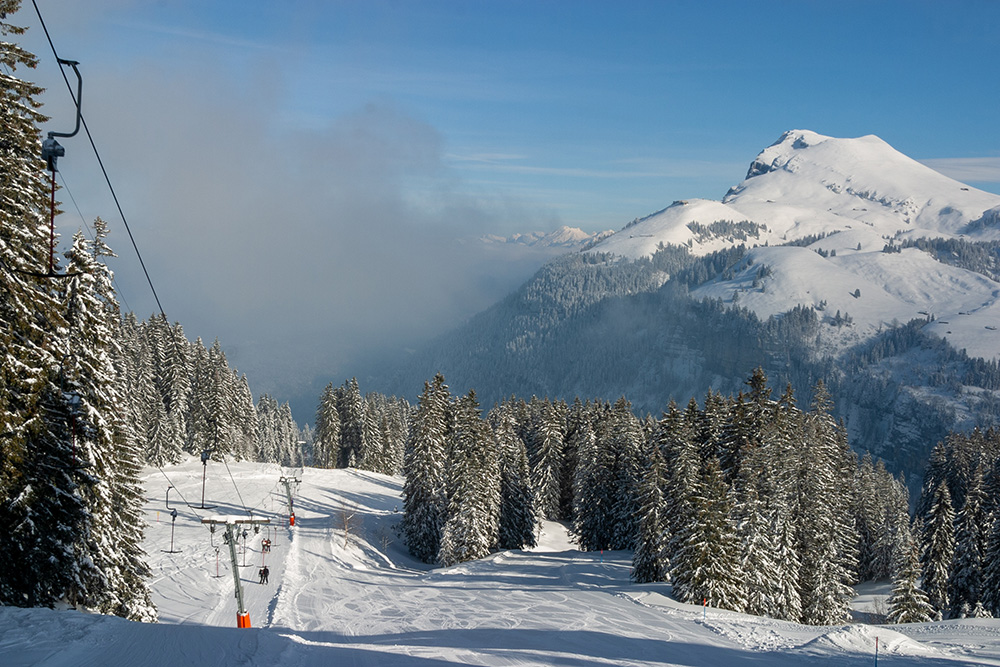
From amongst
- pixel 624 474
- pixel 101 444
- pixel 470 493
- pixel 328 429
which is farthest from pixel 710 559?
pixel 328 429

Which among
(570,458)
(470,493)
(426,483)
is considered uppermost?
(570,458)

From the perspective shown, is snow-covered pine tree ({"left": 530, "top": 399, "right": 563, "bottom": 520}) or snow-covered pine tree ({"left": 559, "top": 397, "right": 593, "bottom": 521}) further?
snow-covered pine tree ({"left": 559, "top": 397, "right": 593, "bottom": 521})

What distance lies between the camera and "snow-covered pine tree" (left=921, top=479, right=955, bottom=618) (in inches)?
1912

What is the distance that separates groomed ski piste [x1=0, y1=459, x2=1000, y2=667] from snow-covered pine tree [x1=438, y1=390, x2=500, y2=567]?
2599mm

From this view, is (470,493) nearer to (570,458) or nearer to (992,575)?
Result: (570,458)

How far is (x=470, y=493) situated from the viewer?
50.2 meters

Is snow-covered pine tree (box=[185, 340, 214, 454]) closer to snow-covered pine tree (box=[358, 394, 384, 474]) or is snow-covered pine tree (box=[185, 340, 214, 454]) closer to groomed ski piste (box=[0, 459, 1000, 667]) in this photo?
groomed ski piste (box=[0, 459, 1000, 667])

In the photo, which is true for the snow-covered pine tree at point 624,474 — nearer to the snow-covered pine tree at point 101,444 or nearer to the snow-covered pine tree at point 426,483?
the snow-covered pine tree at point 426,483

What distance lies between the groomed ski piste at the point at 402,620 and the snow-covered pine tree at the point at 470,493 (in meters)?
2.60

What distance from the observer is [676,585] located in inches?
1320

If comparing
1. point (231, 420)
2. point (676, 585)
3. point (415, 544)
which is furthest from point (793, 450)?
point (231, 420)

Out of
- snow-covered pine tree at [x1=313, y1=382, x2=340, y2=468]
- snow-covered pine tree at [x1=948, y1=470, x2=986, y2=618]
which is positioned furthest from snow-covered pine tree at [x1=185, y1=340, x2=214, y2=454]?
snow-covered pine tree at [x1=948, y1=470, x2=986, y2=618]

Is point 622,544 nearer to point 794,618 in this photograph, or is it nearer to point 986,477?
point 794,618

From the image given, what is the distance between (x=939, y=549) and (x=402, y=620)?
42522 millimetres
